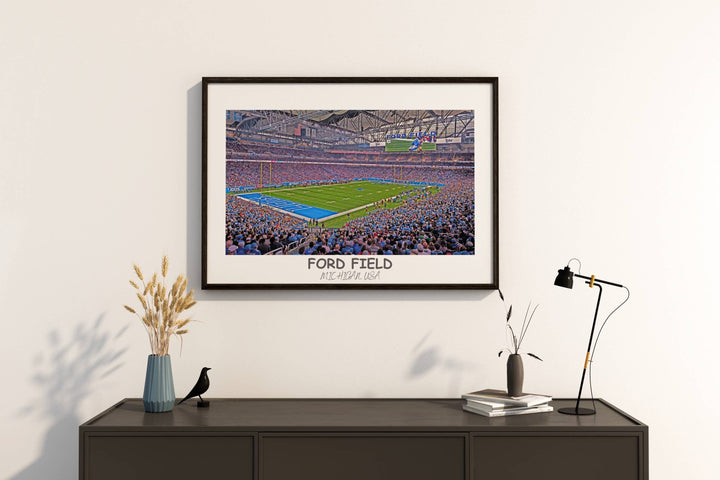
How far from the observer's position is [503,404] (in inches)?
80.3

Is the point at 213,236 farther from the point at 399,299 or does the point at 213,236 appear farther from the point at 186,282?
the point at 399,299

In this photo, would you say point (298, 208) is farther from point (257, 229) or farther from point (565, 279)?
point (565, 279)

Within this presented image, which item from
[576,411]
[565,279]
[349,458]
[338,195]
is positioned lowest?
[349,458]

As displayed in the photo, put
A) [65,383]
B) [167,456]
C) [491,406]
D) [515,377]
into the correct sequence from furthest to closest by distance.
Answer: [65,383]
[515,377]
[491,406]
[167,456]

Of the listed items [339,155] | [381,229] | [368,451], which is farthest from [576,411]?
[339,155]

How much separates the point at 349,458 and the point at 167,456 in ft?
1.88

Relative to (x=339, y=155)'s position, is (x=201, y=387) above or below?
below

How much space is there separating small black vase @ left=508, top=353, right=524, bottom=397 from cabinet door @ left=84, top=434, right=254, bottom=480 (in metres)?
0.92

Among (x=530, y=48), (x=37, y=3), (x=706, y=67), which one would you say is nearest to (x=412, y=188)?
(x=530, y=48)

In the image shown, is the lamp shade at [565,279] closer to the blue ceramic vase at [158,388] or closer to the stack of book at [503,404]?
the stack of book at [503,404]

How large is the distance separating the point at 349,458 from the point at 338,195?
1.00 meters

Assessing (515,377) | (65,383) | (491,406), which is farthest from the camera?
(65,383)

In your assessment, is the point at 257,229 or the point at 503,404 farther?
the point at 257,229

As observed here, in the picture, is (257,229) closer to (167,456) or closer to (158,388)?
(158,388)
